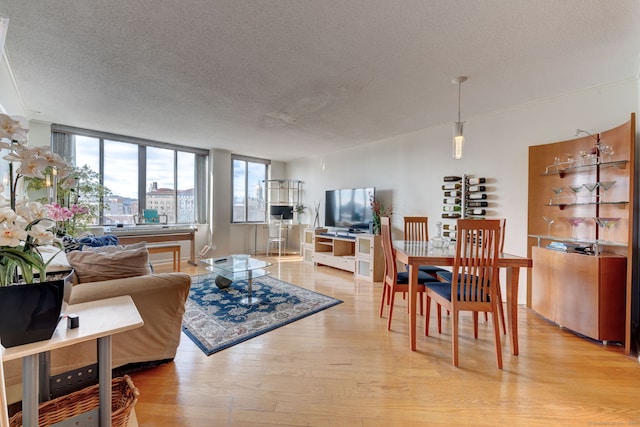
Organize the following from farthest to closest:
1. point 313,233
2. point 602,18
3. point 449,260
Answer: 1. point 313,233
2. point 449,260
3. point 602,18

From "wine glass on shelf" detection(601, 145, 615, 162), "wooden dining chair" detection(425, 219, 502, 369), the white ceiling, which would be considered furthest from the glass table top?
"wine glass on shelf" detection(601, 145, 615, 162)

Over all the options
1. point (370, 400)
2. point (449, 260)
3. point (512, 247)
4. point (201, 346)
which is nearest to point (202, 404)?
point (201, 346)

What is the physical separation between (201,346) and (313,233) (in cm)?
341

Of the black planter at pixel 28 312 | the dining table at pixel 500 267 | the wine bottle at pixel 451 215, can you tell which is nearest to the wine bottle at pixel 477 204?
the wine bottle at pixel 451 215

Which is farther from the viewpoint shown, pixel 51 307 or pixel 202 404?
pixel 202 404

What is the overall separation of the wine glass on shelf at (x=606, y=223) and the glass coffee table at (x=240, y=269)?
335cm

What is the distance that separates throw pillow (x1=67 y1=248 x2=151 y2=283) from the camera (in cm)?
178

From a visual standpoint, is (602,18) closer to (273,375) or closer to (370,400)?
(370,400)

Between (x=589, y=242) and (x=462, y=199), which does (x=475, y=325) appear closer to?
(x=589, y=242)

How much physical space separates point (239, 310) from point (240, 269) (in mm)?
470

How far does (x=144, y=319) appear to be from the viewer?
182 centimetres

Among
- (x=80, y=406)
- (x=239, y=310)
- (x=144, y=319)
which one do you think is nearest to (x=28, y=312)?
(x=80, y=406)

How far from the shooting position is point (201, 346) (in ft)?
7.07

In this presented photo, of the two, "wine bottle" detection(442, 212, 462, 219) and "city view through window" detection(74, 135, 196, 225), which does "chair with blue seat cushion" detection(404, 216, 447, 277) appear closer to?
"wine bottle" detection(442, 212, 462, 219)
